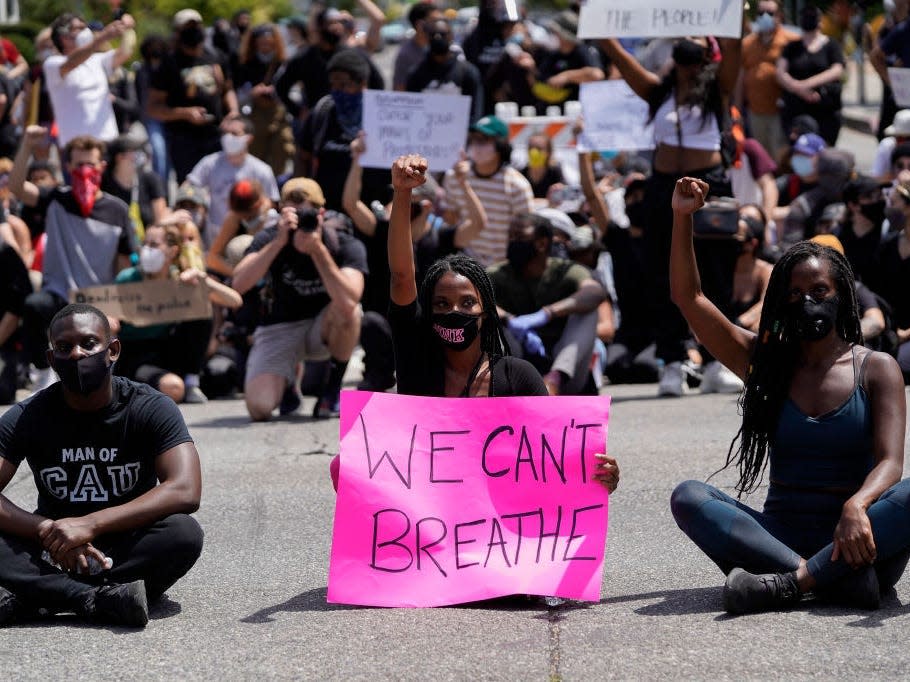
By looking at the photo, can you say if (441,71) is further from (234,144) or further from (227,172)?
(227,172)

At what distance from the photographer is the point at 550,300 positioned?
10219 mm

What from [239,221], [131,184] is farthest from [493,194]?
[131,184]

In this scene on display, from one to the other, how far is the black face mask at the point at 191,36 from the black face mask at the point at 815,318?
379 inches

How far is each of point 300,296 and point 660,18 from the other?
2781 mm

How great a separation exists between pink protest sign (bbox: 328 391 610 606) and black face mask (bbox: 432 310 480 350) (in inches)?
9.2

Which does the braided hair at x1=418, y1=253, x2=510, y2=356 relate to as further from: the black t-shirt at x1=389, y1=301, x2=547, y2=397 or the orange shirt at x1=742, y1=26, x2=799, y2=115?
the orange shirt at x1=742, y1=26, x2=799, y2=115

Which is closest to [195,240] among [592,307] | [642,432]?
[592,307]

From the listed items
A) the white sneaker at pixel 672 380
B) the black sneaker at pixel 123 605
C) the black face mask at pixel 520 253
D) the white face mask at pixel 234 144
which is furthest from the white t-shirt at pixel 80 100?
the black sneaker at pixel 123 605

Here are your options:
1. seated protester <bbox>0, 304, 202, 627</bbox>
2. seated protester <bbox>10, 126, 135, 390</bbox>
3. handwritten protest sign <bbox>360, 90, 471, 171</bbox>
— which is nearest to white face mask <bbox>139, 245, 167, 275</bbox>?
seated protester <bbox>10, 126, 135, 390</bbox>

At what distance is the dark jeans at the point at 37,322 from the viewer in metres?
11.2

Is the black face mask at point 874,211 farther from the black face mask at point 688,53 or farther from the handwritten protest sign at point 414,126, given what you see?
the handwritten protest sign at point 414,126

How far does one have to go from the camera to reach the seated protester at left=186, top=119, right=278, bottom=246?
13211 millimetres

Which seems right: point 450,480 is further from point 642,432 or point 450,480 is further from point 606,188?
point 606,188

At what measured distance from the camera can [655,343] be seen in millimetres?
11352
